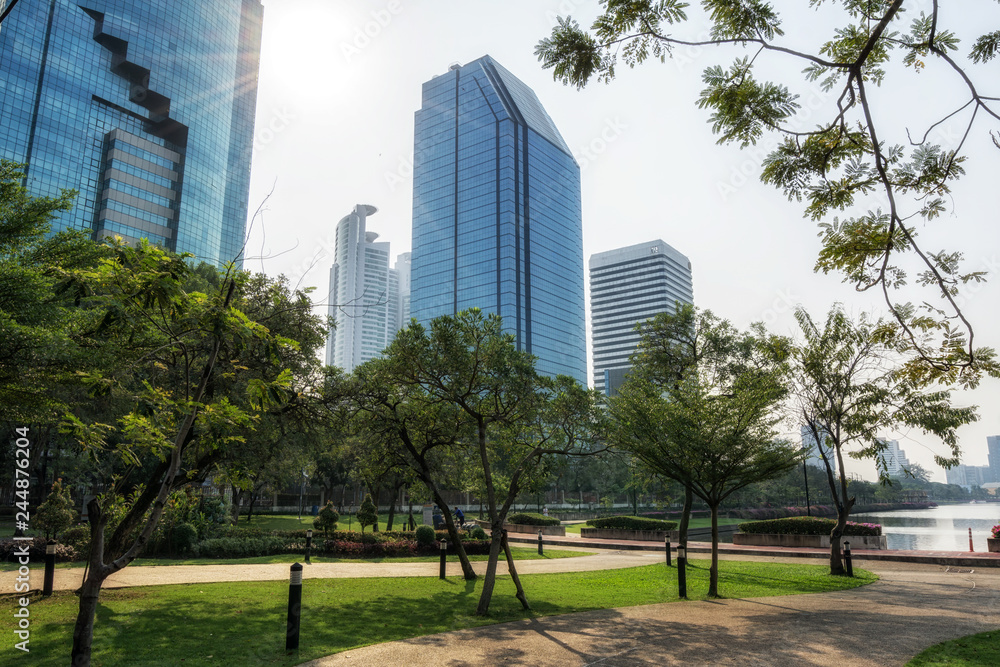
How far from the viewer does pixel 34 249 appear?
36.3 feet

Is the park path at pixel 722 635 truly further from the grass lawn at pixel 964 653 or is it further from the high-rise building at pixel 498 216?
the high-rise building at pixel 498 216

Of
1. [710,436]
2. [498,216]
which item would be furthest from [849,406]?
[498,216]

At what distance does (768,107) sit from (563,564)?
18.1m

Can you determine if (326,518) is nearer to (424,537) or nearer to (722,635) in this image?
(424,537)

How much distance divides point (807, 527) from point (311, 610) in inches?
919

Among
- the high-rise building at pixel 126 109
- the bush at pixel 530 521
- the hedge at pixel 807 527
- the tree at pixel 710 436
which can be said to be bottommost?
the bush at pixel 530 521

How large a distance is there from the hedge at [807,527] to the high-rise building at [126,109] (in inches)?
3326

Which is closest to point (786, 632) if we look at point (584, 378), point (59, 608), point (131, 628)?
point (131, 628)

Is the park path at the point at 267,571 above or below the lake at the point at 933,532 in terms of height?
above

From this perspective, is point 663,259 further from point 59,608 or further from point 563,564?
point 59,608

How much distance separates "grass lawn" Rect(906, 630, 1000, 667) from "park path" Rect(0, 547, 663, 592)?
11944mm

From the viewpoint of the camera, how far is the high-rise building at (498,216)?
5738 inches

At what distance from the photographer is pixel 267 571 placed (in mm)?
16266

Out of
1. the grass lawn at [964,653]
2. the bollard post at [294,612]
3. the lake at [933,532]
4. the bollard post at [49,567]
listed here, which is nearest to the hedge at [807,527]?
the lake at [933,532]
